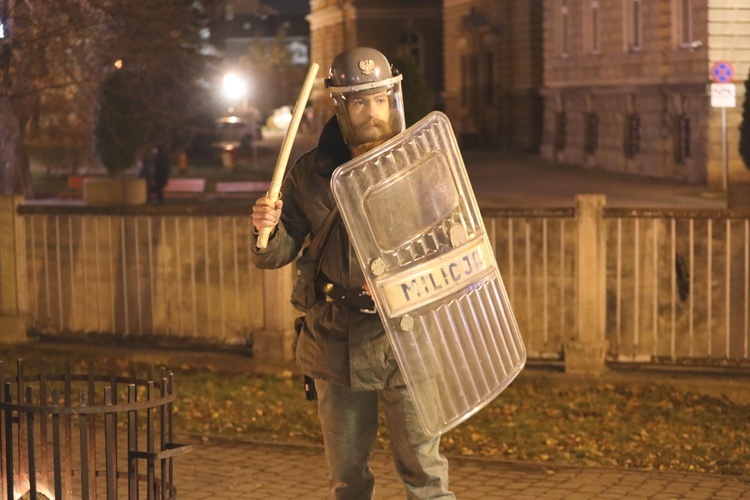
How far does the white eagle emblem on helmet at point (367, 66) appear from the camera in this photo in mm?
5020

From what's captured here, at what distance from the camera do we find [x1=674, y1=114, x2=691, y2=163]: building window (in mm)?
31938

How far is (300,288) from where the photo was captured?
535 centimetres

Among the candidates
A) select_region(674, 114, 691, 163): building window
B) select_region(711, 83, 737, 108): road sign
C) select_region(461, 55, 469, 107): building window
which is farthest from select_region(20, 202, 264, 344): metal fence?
select_region(461, 55, 469, 107): building window

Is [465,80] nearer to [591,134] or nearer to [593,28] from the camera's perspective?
[593,28]

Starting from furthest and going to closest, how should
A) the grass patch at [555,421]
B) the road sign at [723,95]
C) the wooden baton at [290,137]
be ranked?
1. the road sign at [723,95]
2. the grass patch at [555,421]
3. the wooden baton at [290,137]

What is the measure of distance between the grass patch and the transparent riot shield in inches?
109

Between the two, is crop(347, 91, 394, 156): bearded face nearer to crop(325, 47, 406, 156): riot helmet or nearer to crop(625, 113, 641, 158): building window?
crop(325, 47, 406, 156): riot helmet

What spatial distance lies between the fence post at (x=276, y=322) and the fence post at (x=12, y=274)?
→ 235 cm

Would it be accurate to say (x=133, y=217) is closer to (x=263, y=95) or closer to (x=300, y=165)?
(x=300, y=165)

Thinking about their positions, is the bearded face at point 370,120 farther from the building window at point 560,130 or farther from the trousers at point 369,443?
the building window at point 560,130

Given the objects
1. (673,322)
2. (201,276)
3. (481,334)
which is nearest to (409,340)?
(481,334)

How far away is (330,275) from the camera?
5.27 metres

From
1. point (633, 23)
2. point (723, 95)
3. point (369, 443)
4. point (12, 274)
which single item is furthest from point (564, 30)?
point (369, 443)

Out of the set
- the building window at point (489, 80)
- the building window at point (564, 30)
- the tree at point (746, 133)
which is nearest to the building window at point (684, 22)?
the tree at point (746, 133)
